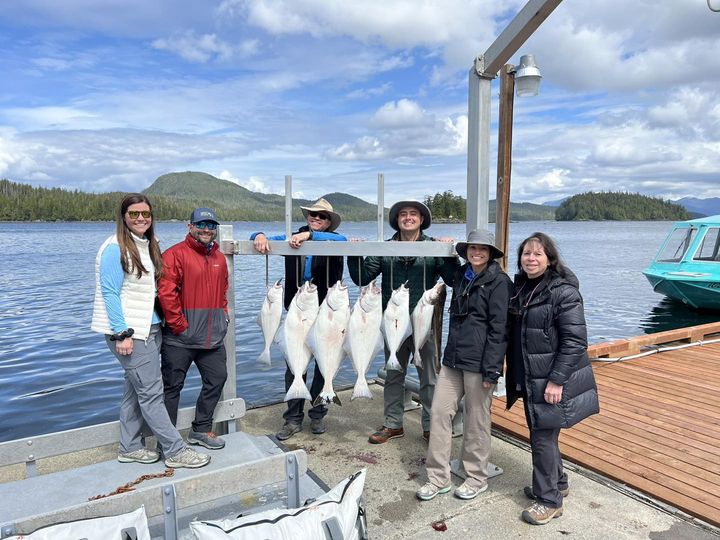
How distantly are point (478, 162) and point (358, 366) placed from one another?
7.70ft

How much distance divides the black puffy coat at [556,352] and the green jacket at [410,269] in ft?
4.18

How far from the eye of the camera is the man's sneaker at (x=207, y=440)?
12.9 feet

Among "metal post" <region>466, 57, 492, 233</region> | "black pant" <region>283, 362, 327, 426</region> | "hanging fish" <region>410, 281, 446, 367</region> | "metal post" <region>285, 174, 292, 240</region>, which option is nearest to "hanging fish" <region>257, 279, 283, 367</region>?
"metal post" <region>285, 174, 292, 240</region>

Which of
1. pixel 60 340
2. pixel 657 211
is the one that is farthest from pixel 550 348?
pixel 657 211

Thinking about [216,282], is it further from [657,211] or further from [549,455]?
[657,211]

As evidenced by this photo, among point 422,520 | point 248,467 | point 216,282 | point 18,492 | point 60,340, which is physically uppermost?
point 216,282

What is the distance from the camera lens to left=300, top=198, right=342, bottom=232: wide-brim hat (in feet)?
15.5

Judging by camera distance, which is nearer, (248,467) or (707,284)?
(248,467)

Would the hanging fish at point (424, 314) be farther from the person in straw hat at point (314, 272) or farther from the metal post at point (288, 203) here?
the metal post at point (288, 203)

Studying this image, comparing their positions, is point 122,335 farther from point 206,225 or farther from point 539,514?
point 539,514

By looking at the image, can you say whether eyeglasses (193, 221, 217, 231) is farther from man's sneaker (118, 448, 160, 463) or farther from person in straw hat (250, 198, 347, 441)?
man's sneaker (118, 448, 160, 463)

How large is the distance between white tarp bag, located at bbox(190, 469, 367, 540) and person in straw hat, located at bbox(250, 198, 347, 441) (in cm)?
192

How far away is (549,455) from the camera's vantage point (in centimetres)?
359

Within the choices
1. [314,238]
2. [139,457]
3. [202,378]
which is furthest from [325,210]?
[139,457]
